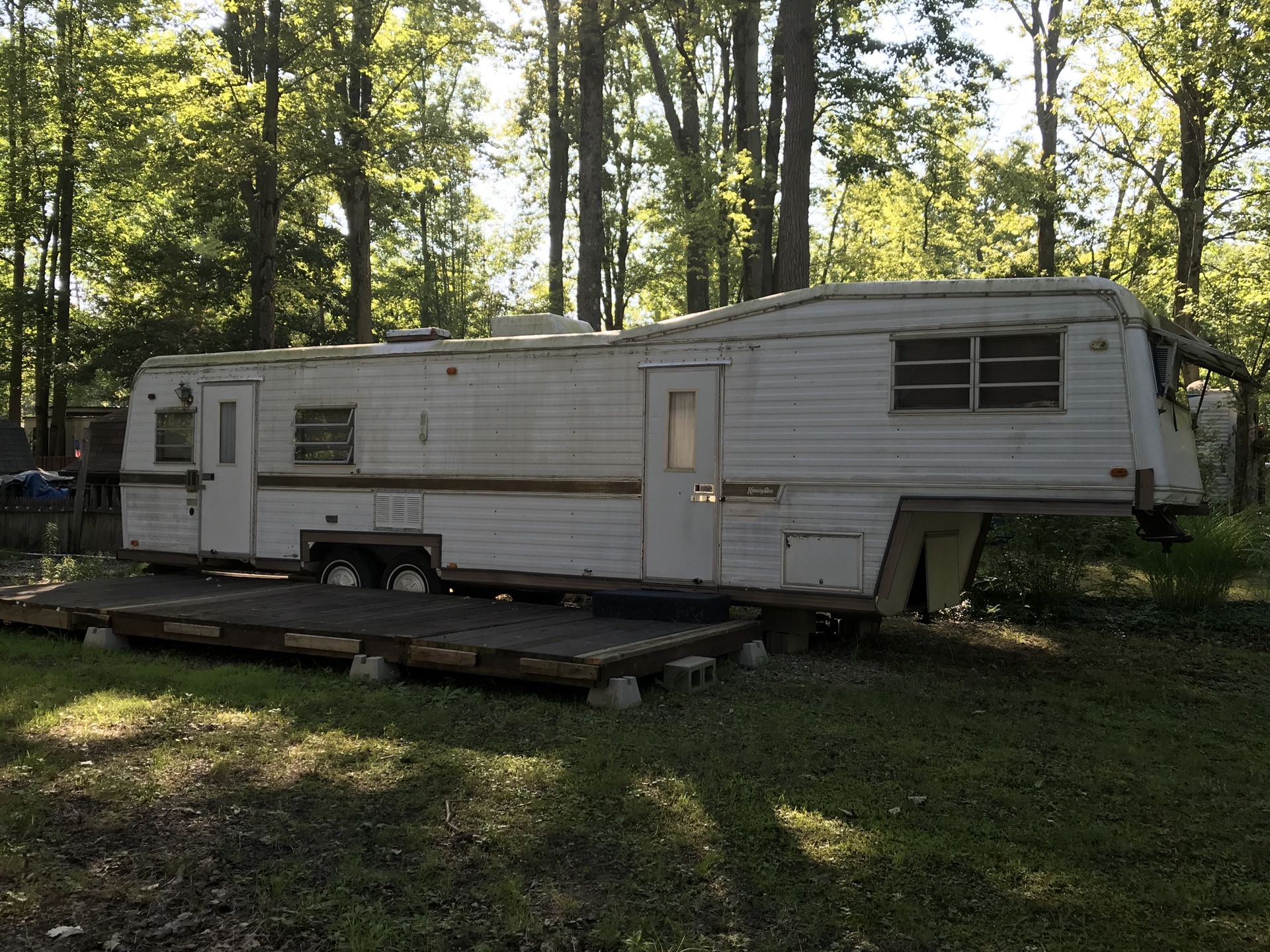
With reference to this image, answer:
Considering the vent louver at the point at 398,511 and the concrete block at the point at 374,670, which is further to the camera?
the vent louver at the point at 398,511

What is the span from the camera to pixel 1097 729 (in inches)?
254

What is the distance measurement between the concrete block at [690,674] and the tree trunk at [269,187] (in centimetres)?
1377

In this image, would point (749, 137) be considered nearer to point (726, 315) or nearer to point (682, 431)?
point (726, 315)

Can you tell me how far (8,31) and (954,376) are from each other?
93.1 ft

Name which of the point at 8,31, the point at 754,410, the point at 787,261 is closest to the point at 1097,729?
the point at 754,410

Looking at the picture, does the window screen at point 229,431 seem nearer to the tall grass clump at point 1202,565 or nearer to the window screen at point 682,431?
the window screen at point 682,431

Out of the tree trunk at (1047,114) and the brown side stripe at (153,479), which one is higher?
the tree trunk at (1047,114)

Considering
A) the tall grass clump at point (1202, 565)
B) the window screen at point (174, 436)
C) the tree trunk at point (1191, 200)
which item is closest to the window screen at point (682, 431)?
the tall grass clump at point (1202, 565)

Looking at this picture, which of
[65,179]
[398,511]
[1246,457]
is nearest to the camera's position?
[398,511]

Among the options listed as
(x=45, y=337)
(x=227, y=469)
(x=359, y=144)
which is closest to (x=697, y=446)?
(x=227, y=469)

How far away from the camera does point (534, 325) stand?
403 inches

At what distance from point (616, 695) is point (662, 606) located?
1993mm

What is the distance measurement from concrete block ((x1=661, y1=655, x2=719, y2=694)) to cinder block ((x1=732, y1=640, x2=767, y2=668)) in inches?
26.4

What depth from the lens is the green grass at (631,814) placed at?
3.65 meters
